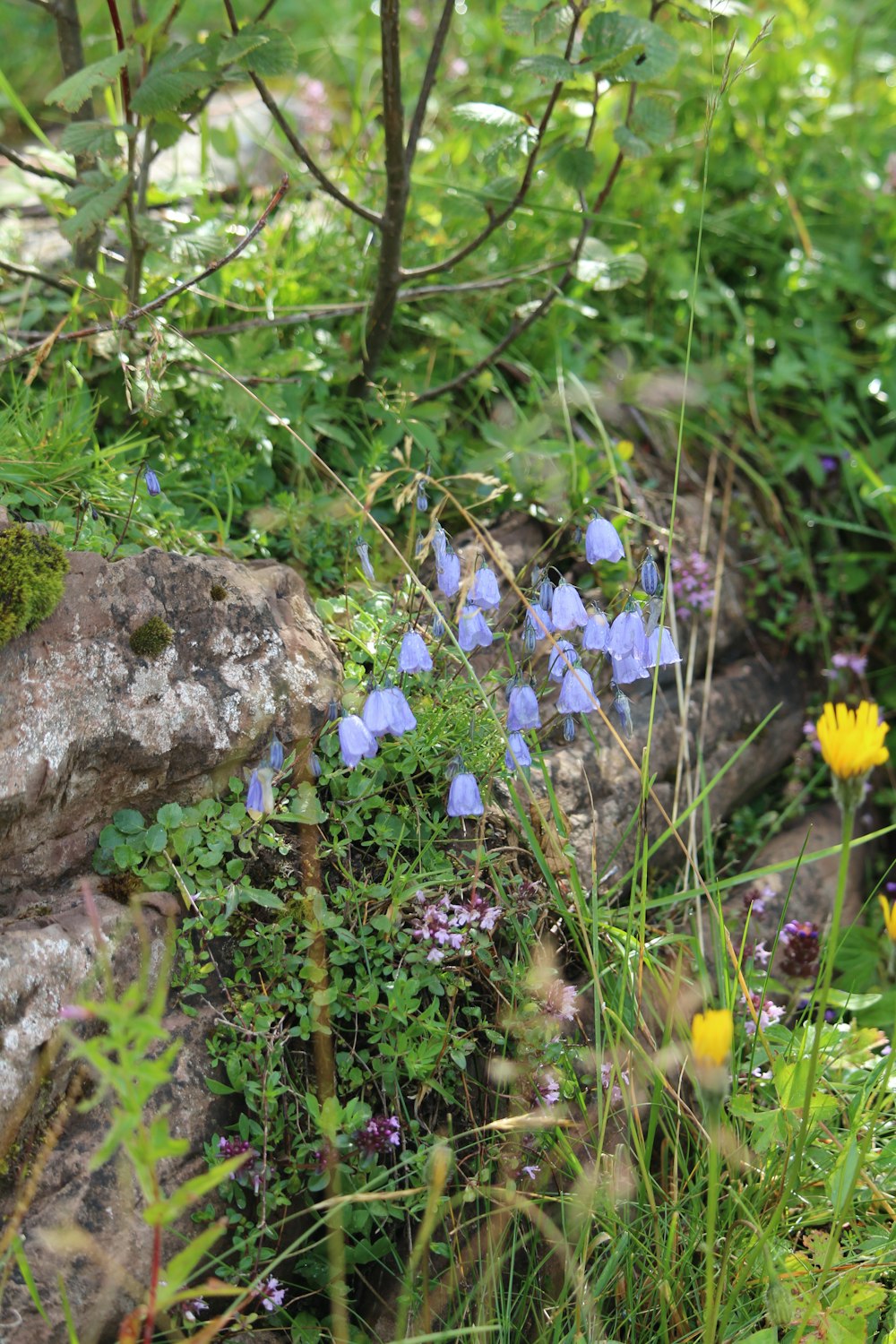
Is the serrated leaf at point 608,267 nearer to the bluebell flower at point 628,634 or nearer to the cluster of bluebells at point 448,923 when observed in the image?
the bluebell flower at point 628,634

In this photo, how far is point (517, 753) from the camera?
232 cm

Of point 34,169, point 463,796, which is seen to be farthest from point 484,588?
point 34,169

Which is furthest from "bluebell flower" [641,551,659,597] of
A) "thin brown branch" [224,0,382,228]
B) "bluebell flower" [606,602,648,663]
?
Answer: "thin brown branch" [224,0,382,228]

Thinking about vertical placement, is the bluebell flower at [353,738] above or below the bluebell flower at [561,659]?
below

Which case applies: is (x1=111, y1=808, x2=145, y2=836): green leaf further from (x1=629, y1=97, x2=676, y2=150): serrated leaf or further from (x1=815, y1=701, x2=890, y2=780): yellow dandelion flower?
(x1=629, y1=97, x2=676, y2=150): serrated leaf

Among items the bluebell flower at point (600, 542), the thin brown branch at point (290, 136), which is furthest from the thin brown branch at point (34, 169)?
the bluebell flower at point (600, 542)

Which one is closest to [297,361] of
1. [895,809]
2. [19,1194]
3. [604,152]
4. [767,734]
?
[604,152]

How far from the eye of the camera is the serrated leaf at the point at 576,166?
3.04 m

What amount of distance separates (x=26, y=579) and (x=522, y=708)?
1072mm

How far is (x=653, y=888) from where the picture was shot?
2.88 m

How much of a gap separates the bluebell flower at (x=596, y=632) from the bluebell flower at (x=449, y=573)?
33cm

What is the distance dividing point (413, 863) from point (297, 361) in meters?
1.69

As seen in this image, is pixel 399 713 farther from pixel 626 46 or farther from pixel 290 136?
pixel 626 46

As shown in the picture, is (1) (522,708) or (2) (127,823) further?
(1) (522,708)
